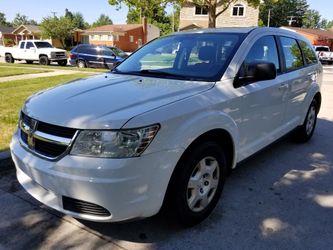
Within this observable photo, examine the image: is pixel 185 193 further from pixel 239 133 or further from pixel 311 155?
pixel 311 155

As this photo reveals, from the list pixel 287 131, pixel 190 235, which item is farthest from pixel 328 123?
pixel 190 235

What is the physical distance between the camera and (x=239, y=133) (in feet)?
11.4

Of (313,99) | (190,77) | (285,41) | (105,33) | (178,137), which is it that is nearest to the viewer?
(178,137)

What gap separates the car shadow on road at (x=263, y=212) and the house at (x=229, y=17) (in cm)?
3292

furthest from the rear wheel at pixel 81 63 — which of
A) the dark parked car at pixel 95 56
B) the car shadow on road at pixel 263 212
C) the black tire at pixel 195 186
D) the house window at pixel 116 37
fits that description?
the house window at pixel 116 37

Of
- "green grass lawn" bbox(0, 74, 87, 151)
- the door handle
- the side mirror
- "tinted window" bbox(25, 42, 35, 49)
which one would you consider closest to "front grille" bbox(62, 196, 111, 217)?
the side mirror

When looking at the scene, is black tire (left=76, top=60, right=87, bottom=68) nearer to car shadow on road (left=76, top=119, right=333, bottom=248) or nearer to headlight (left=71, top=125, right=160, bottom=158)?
car shadow on road (left=76, top=119, right=333, bottom=248)

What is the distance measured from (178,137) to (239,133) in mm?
1040

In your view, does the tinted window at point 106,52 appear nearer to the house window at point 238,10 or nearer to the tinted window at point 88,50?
the tinted window at point 88,50

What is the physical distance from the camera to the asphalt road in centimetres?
290

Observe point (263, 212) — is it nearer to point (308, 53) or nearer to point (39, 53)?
point (308, 53)

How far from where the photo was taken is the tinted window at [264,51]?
12.2 ft

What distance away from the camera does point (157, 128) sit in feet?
8.28

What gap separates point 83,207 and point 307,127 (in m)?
4.24
